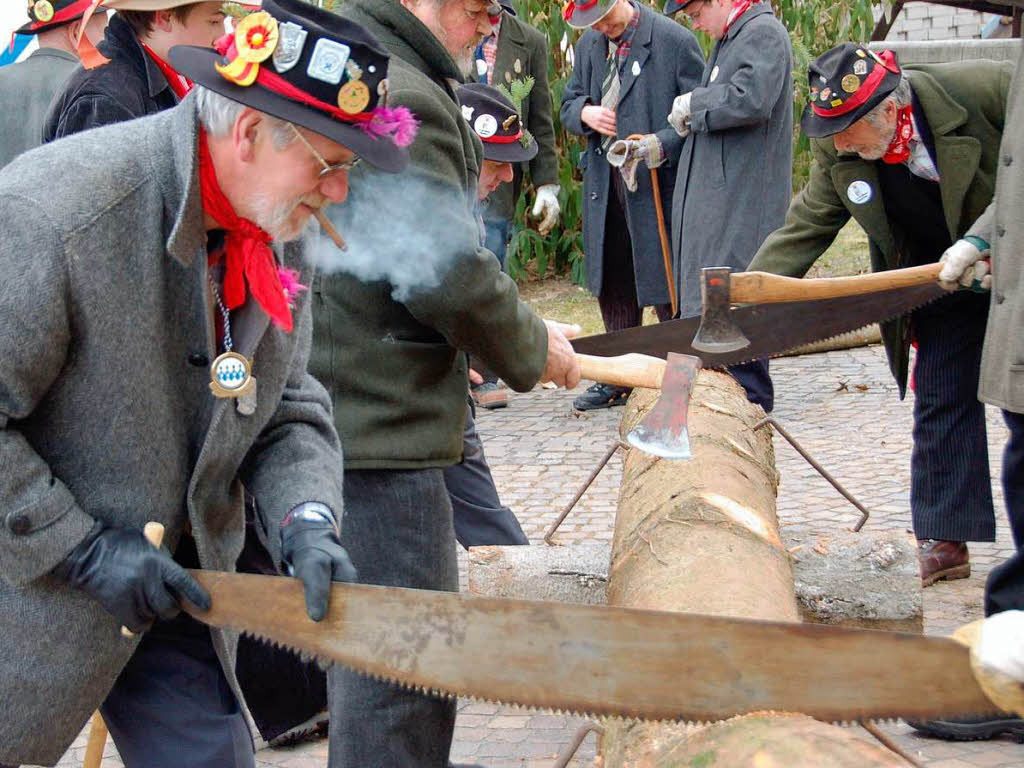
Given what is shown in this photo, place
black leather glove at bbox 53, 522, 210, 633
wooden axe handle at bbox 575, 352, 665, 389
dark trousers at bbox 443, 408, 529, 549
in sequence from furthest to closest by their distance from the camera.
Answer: dark trousers at bbox 443, 408, 529, 549 → wooden axe handle at bbox 575, 352, 665, 389 → black leather glove at bbox 53, 522, 210, 633

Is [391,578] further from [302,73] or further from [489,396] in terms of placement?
[489,396]

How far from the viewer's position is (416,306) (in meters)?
3.29

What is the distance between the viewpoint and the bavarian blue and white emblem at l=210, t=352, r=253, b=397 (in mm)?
2586

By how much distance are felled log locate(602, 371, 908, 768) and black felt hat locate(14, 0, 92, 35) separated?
2.96 m

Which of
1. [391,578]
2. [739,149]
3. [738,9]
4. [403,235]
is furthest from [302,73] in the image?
[738,9]

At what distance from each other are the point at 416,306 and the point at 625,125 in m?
5.07

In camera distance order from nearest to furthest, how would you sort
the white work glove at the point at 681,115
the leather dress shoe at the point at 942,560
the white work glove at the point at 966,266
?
1. the white work glove at the point at 966,266
2. the leather dress shoe at the point at 942,560
3. the white work glove at the point at 681,115

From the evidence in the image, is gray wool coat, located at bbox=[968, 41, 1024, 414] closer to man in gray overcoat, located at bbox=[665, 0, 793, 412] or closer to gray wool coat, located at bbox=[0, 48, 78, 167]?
man in gray overcoat, located at bbox=[665, 0, 793, 412]

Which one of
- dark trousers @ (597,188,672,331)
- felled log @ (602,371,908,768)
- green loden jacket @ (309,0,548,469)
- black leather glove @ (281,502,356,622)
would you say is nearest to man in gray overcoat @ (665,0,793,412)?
dark trousers @ (597,188,672,331)

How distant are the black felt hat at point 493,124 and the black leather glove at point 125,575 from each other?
3.19 meters

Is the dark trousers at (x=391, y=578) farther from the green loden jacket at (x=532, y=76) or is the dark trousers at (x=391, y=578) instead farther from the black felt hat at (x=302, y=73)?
the green loden jacket at (x=532, y=76)

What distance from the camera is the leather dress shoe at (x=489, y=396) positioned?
8.95 meters

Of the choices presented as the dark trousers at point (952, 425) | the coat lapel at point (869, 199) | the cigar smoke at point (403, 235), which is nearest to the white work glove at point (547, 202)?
the coat lapel at point (869, 199)

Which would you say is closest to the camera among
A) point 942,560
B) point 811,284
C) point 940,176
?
point 811,284
